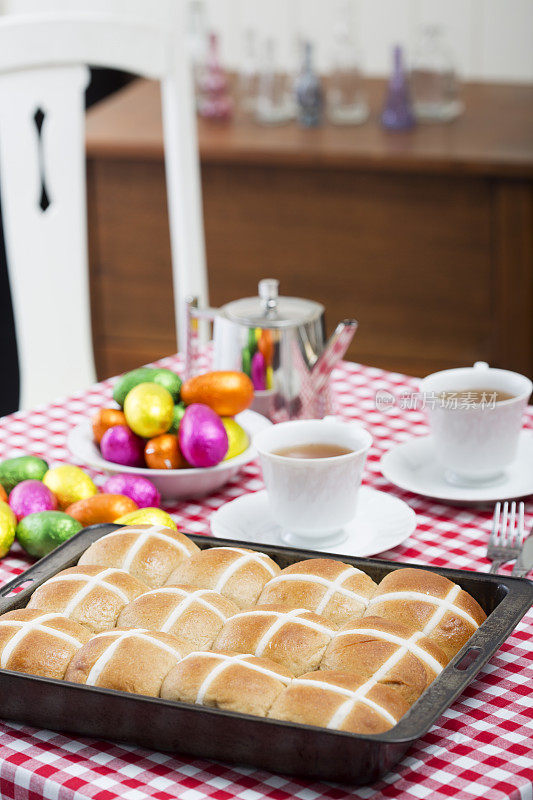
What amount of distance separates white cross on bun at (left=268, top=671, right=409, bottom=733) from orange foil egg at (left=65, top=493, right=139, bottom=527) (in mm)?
374

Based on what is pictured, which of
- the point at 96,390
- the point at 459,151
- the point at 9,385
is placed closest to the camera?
the point at 96,390

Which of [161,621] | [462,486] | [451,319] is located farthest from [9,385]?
[161,621]

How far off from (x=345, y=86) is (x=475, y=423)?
1.94 meters

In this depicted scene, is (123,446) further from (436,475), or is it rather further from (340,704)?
(340,704)

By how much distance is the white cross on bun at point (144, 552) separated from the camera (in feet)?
3.05

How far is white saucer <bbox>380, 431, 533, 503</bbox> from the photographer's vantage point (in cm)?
117

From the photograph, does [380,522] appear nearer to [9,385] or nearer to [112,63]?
[112,63]

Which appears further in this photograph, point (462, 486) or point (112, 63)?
point (112, 63)

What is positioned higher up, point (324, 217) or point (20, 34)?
point (20, 34)

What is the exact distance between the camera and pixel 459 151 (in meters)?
2.66

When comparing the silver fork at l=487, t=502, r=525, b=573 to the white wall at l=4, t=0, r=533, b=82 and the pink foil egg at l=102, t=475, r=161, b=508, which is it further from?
the white wall at l=4, t=0, r=533, b=82

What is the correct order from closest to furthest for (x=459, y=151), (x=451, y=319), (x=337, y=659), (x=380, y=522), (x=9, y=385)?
1. (x=337, y=659)
2. (x=380, y=522)
3. (x=9, y=385)
4. (x=459, y=151)
5. (x=451, y=319)

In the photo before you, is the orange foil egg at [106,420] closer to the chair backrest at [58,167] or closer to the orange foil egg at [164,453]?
the orange foil egg at [164,453]

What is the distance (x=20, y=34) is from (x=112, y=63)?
0.52 ft
